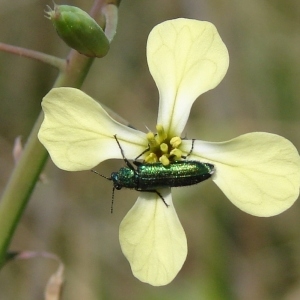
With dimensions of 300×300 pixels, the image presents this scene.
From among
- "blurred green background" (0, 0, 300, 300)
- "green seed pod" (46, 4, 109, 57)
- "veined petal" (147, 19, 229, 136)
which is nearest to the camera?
"green seed pod" (46, 4, 109, 57)

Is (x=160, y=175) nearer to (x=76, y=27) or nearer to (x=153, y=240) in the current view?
(x=153, y=240)

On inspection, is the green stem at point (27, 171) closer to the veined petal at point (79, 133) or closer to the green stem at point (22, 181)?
the green stem at point (22, 181)

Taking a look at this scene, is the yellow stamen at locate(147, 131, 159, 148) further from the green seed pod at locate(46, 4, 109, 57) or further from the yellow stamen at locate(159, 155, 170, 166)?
the green seed pod at locate(46, 4, 109, 57)

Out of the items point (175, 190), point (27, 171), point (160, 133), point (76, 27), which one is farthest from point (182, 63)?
point (175, 190)

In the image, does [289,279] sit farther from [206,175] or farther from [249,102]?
[206,175]

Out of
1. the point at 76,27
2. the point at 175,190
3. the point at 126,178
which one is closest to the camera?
the point at 76,27

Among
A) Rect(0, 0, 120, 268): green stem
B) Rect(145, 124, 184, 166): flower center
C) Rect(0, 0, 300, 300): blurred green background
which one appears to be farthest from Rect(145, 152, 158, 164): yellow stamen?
Rect(0, 0, 300, 300): blurred green background
